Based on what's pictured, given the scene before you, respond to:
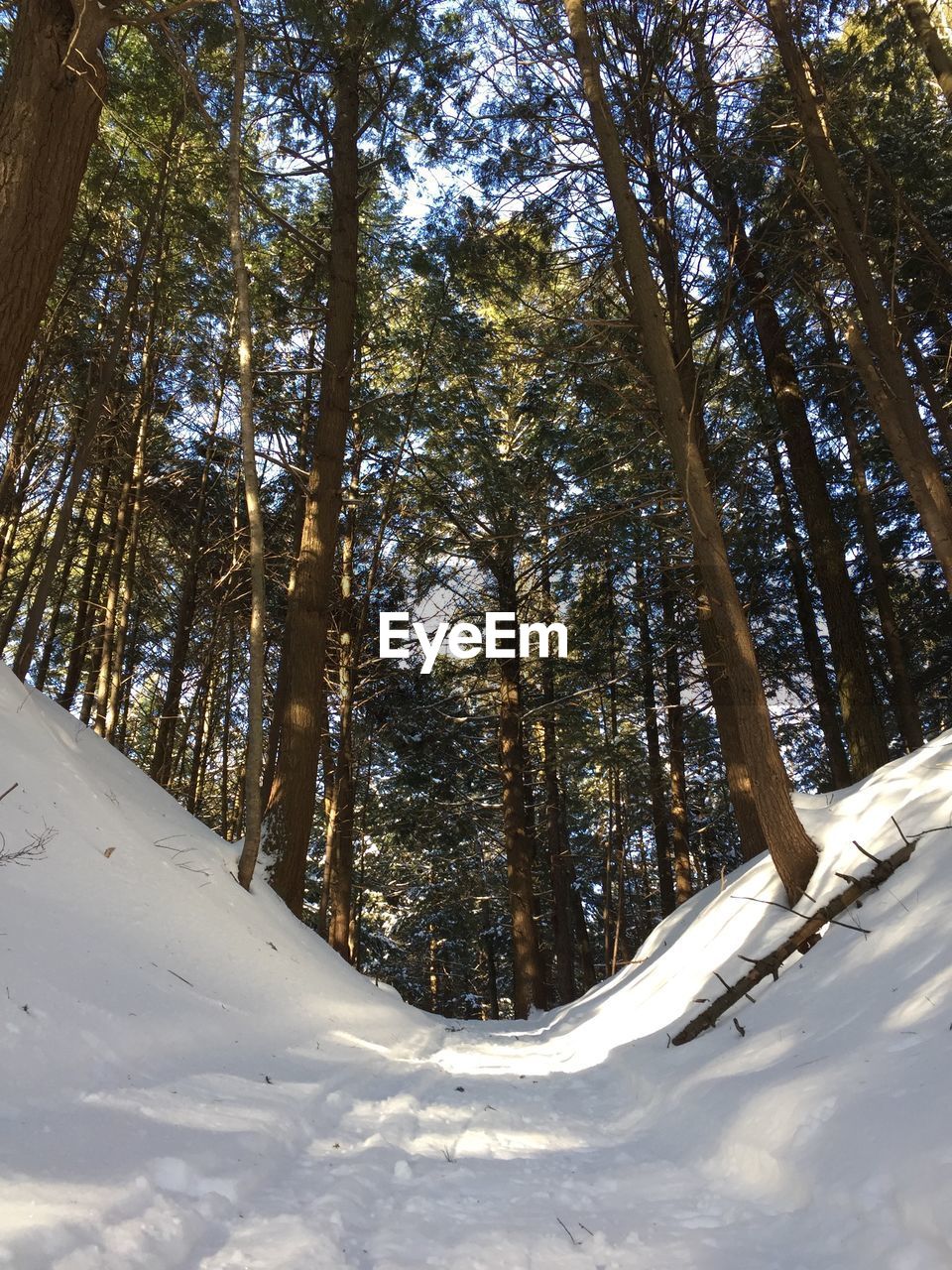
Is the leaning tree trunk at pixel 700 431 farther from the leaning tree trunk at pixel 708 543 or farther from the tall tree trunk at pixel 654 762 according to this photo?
the tall tree trunk at pixel 654 762

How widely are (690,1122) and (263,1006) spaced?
9.48 feet

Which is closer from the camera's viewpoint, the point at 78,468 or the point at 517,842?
the point at 78,468

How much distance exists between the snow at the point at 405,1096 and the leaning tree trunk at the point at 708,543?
1.22ft

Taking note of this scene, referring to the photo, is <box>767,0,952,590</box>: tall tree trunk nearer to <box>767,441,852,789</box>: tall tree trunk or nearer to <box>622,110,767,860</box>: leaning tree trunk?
<box>622,110,767,860</box>: leaning tree trunk

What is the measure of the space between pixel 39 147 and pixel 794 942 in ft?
21.4

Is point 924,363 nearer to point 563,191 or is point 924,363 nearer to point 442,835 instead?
point 563,191

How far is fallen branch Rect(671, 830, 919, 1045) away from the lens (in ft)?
15.6

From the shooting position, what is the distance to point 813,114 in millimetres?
8055

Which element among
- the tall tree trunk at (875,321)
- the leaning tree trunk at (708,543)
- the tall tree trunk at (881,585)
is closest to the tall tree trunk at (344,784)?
the leaning tree trunk at (708,543)

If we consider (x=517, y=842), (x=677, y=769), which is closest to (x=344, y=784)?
(x=517, y=842)

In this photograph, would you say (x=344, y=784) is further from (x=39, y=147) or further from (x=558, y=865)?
(x=39, y=147)

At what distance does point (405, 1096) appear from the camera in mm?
4539

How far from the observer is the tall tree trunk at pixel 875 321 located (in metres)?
7.70

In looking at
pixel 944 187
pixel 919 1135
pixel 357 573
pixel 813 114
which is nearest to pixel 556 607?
pixel 357 573
